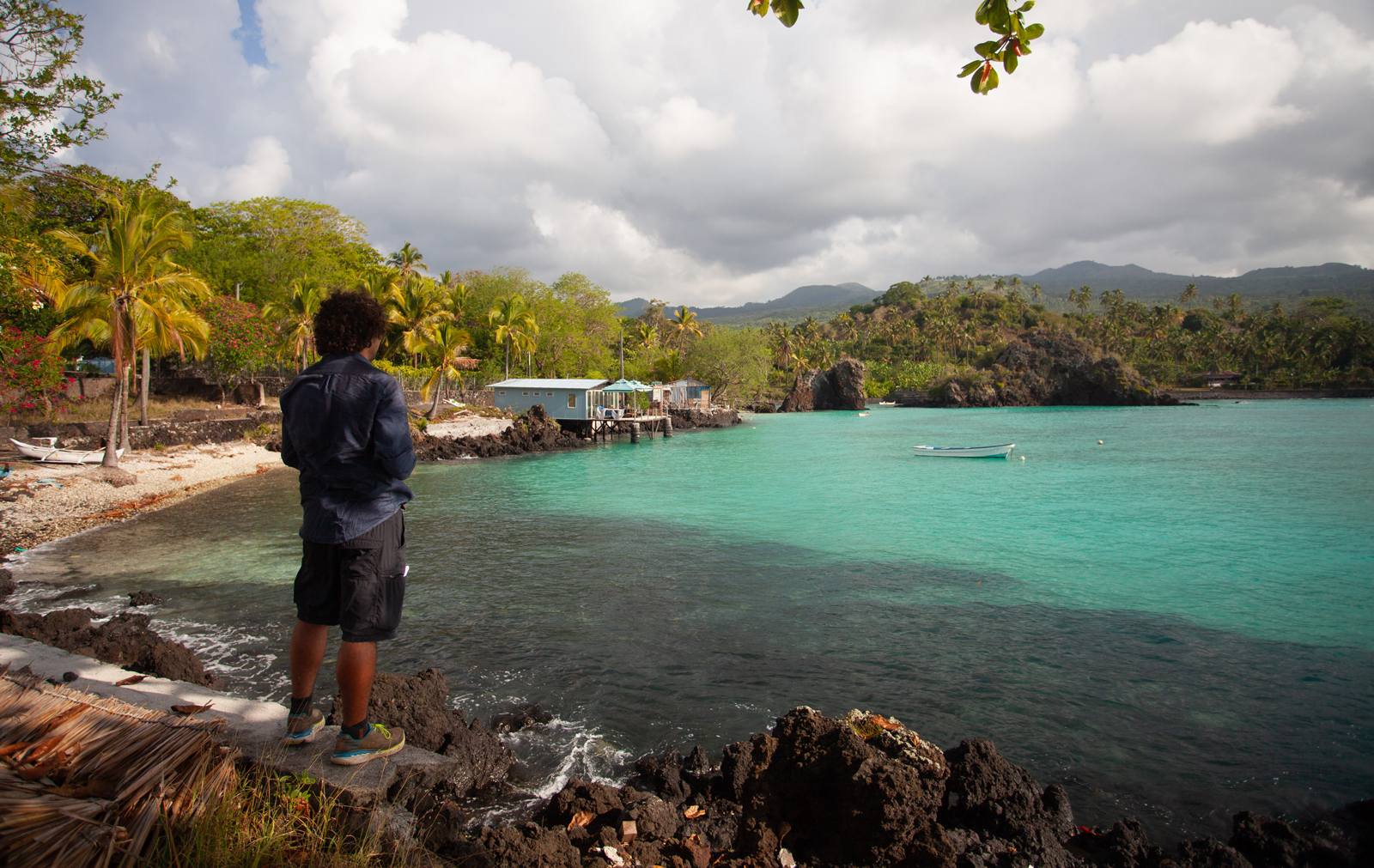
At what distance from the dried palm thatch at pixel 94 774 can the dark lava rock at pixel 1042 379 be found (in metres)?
104

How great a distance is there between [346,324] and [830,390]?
304ft

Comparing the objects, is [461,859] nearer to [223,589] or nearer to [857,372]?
[223,589]

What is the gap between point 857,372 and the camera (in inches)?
3561

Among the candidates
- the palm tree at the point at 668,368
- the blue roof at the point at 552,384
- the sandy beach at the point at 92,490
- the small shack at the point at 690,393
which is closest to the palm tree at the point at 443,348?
the blue roof at the point at 552,384

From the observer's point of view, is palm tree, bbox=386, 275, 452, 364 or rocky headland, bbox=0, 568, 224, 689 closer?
rocky headland, bbox=0, 568, 224, 689

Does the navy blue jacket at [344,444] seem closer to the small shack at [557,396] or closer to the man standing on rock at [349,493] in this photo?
the man standing on rock at [349,493]

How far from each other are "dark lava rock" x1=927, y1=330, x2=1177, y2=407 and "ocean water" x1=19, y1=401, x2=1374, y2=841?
79.1 m

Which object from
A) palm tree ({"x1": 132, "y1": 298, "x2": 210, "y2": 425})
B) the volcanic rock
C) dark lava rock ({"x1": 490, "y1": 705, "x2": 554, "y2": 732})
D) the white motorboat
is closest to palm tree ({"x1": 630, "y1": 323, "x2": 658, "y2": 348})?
palm tree ({"x1": 132, "y1": 298, "x2": 210, "y2": 425})

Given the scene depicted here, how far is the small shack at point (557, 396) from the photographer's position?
42.5 meters

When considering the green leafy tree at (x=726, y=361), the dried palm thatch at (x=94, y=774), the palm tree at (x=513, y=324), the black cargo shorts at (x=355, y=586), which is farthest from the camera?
the green leafy tree at (x=726, y=361)

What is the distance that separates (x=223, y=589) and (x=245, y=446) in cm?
1885

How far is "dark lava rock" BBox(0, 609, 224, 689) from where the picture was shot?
19.0 feet

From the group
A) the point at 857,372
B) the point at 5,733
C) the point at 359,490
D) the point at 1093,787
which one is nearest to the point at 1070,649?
the point at 1093,787

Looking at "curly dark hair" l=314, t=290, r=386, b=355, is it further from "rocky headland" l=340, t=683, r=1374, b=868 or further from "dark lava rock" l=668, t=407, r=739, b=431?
"dark lava rock" l=668, t=407, r=739, b=431
